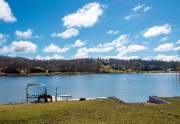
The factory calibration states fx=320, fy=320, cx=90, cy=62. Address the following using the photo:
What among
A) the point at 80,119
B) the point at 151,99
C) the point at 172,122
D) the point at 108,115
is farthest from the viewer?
the point at 151,99

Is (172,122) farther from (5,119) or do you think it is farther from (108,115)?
(5,119)

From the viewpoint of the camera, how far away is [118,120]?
21.5 m

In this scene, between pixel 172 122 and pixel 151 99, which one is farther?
pixel 151 99

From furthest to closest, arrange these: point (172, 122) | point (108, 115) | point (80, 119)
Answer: point (108, 115)
point (80, 119)
point (172, 122)

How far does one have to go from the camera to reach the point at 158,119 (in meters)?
21.8

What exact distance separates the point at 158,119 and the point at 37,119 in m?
8.32

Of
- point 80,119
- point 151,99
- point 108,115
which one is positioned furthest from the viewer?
point 151,99

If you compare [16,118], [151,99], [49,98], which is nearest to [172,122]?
[16,118]

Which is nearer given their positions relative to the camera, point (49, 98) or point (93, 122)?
point (93, 122)

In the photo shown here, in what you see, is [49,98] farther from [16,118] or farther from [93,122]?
[93,122]

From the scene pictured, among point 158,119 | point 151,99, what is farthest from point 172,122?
point 151,99

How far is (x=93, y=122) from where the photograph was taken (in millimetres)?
20734

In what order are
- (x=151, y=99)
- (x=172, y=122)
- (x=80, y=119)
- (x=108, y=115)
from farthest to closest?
1. (x=151, y=99)
2. (x=108, y=115)
3. (x=80, y=119)
4. (x=172, y=122)

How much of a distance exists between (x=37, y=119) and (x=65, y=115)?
275 centimetres
